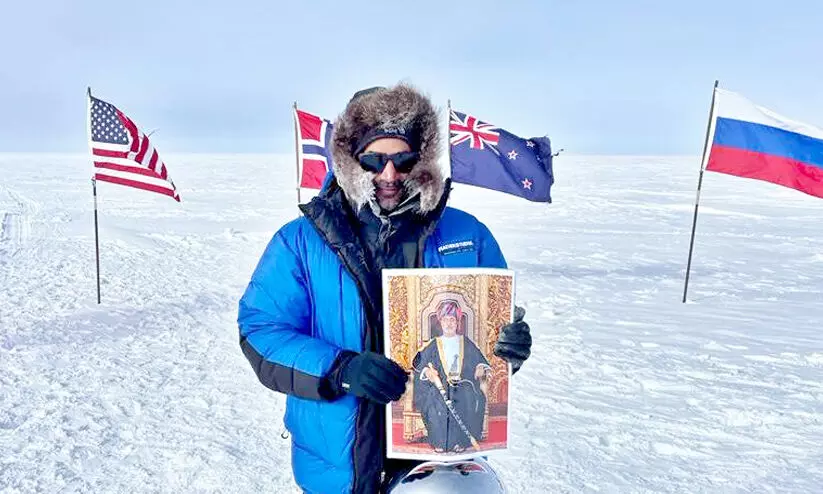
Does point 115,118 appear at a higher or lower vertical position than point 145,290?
higher

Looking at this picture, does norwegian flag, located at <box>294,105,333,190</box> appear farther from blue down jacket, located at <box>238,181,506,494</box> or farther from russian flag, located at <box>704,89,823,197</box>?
blue down jacket, located at <box>238,181,506,494</box>

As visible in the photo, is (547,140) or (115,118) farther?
(547,140)

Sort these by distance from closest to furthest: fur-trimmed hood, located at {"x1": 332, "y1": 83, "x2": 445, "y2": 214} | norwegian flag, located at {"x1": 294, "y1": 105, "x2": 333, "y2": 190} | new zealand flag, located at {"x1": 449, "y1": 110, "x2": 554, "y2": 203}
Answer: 1. fur-trimmed hood, located at {"x1": 332, "y1": 83, "x2": 445, "y2": 214}
2. new zealand flag, located at {"x1": 449, "y1": 110, "x2": 554, "y2": 203}
3. norwegian flag, located at {"x1": 294, "y1": 105, "x2": 333, "y2": 190}

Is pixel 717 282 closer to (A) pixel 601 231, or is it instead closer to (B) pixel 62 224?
(A) pixel 601 231

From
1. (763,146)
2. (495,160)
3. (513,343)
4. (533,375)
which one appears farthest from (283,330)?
(763,146)

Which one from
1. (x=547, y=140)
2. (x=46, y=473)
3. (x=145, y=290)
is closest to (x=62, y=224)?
(x=145, y=290)

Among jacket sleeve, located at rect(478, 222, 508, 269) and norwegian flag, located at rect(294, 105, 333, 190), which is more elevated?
norwegian flag, located at rect(294, 105, 333, 190)

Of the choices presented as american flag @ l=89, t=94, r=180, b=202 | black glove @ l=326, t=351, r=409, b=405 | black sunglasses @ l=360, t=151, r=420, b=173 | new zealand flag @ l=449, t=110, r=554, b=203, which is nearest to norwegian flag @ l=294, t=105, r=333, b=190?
new zealand flag @ l=449, t=110, r=554, b=203

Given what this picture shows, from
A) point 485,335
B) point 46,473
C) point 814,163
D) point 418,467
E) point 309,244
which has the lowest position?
point 46,473
